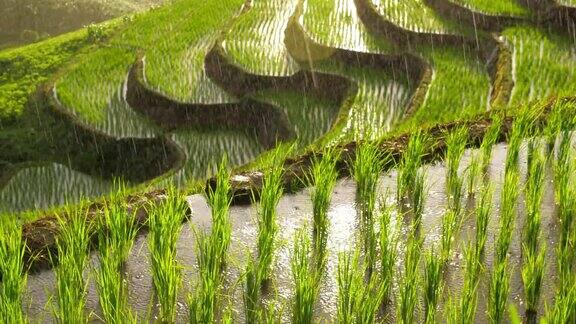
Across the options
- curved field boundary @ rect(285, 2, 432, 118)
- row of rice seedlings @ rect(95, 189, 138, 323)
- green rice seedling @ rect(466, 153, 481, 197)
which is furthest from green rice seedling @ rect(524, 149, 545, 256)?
curved field boundary @ rect(285, 2, 432, 118)

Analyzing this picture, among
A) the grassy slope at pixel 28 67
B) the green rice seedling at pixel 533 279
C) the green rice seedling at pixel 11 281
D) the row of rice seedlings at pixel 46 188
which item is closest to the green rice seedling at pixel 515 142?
the green rice seedling at pixel 533 279

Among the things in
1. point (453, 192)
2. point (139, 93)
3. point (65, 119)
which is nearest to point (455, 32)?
point (139, 93)

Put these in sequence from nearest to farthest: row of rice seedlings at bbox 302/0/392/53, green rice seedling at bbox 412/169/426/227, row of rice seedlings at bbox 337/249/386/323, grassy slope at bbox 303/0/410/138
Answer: row of rice seedlings at bbox 337/249/386/323 → green rice seedling at bbox 412/169/426/227 → grassy slope at bbox 303/0/410/138 → row of rice seedlings at bbox 302/0/392/53

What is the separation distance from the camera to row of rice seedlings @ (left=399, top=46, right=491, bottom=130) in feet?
20.8

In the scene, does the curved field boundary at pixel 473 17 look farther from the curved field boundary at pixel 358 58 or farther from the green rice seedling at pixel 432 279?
the green rice seedling at pixel 432 279

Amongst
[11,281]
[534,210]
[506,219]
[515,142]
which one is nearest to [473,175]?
[515,142]

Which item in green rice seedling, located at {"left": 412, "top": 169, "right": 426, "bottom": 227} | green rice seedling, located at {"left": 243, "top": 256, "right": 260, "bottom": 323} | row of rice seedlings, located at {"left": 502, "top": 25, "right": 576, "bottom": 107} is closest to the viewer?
green rice seedling, located at {"left": 243, "top": 256, "right": 260, "bottom": 323}

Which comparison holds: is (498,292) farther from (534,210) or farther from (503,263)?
(534,210)

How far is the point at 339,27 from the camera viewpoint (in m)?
10.4

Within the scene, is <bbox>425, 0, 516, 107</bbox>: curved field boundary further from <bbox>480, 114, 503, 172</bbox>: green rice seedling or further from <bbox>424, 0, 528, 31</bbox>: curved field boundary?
<bbox>480, 114, 503, 172</bbox>: green rice seedling

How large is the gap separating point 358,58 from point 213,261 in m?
6.07

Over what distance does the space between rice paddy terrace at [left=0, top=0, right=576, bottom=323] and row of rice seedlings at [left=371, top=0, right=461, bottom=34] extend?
2.1 inches

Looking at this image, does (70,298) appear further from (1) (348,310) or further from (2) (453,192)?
(2) (453,192)

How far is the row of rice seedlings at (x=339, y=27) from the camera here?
9438 millimetres
